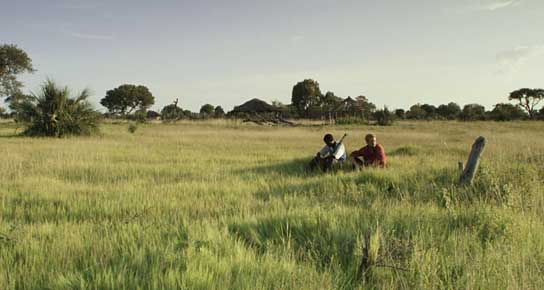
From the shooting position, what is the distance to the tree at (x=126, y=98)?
2913 inches

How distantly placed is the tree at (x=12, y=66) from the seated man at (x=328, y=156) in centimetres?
4052

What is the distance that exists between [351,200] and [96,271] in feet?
11.8

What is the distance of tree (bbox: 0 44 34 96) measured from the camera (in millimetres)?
35844

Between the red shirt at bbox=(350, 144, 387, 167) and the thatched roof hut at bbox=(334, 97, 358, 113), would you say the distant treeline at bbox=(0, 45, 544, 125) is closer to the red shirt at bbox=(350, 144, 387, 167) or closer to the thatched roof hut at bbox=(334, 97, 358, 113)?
the thatched roof hut at bbox=(334, 97, 358, 113)

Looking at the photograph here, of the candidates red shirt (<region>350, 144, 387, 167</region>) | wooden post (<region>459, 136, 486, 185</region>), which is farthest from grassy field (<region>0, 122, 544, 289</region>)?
red shirt (<region>350, 144, 387, 167</region>)

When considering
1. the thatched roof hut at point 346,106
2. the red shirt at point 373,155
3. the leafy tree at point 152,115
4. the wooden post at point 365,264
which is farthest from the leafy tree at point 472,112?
the wooden post at point 365,264

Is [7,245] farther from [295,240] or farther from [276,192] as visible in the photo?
[276,192]

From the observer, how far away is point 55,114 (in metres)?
17.0

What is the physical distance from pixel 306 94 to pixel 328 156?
6296 centimetres

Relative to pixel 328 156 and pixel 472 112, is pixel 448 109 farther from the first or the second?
pixel 328 156

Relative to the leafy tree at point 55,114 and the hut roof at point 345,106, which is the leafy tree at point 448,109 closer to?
the hut roof at point 345,106

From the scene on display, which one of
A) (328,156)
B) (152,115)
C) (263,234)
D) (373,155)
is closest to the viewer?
(263,234)

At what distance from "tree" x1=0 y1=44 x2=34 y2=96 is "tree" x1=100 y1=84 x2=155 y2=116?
35049 millimetres

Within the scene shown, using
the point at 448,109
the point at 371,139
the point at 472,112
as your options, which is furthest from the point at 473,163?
the point at 448,109
